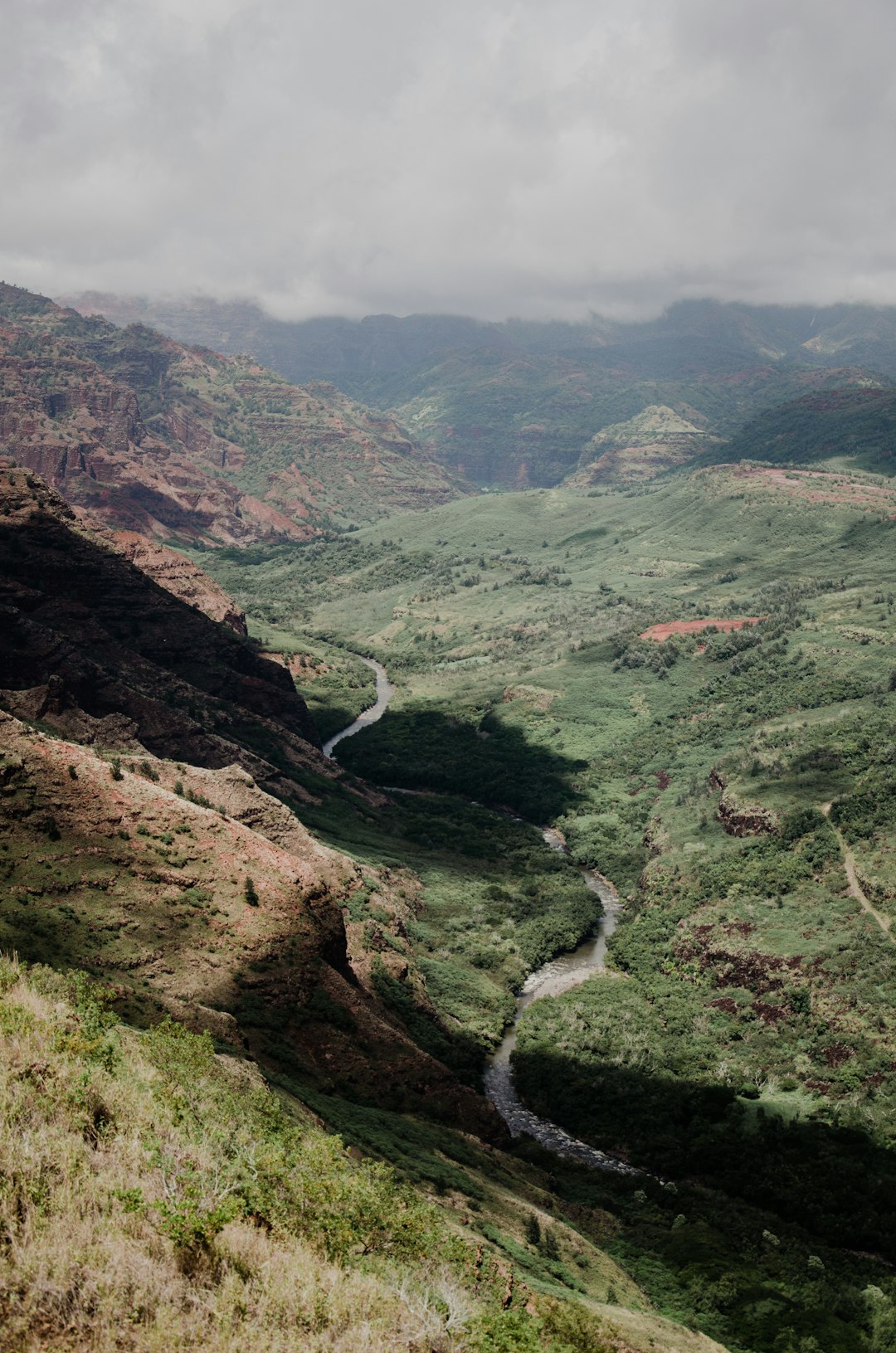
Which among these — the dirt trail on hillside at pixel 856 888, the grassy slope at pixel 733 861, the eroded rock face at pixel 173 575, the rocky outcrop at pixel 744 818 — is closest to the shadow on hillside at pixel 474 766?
the grassy slope at pixel 733 861

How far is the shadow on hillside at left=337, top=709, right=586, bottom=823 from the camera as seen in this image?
162 meters

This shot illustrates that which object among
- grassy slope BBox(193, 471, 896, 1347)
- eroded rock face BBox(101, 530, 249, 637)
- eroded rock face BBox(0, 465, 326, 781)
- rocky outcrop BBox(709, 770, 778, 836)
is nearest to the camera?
grassy slope BBox(193, 471, 896, 1347)

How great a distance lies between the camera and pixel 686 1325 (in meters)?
51.0

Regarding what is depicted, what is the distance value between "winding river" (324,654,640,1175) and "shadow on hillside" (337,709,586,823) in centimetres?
967

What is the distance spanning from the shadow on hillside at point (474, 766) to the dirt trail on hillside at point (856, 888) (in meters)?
51.6

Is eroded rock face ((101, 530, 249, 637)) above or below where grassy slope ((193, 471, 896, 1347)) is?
above

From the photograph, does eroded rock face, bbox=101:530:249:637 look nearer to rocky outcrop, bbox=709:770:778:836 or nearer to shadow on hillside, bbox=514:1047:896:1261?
rocky outcrop, bbox=709:770:778:836

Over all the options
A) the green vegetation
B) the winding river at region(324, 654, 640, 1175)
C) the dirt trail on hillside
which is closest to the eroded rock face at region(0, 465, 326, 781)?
the winding river at region(324, 654, 640, 1175)

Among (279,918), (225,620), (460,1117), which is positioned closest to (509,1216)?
A: (460,1117)

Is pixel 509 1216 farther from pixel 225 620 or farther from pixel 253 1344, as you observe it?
pixel 225 620

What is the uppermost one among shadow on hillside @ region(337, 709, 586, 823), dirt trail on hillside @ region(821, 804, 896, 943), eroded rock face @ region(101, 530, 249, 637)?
eroded rock face @ region(101, 530, 249, 637)

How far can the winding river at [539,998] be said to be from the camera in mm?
77000

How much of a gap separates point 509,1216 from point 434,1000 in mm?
41609

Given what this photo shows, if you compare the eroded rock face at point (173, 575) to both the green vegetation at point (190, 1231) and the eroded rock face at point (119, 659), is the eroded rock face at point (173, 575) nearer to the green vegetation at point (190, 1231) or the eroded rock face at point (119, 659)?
the eroded rock face at point (119, 659)
